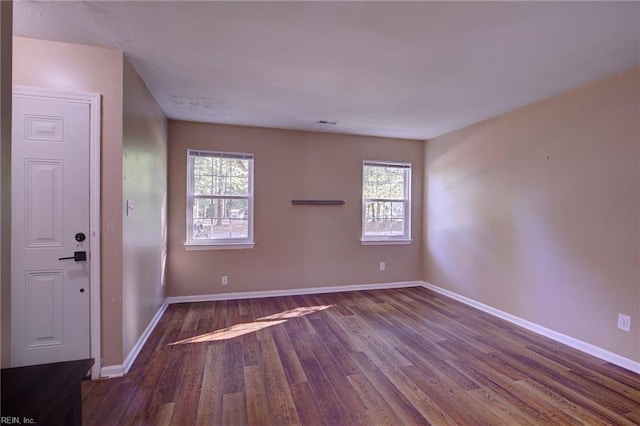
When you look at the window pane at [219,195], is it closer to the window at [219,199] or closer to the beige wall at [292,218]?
the window at [219,199]

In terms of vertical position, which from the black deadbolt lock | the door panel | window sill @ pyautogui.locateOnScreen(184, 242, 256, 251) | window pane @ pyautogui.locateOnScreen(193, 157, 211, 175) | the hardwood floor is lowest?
the hardwood floor

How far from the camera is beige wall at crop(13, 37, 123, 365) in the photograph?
216 cm

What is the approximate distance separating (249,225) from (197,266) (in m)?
0.88

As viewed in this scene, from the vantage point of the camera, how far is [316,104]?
3316mm

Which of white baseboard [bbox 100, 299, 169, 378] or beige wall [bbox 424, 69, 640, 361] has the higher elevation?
beige wall [bbox 424, 69, 640, 361]

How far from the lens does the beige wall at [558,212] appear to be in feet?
8.11

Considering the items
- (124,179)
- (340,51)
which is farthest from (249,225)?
(340,51)

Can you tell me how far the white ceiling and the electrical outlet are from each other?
201cm

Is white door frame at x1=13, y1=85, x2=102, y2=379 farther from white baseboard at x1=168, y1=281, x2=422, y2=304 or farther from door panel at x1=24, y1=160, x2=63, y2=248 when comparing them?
white baseboard at x1=168, y1=281, x2=422, y2=304

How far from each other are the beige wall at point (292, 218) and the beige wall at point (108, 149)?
1.75 meters

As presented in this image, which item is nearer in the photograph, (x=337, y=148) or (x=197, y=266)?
(x=197, y=266)

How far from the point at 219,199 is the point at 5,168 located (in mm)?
3073

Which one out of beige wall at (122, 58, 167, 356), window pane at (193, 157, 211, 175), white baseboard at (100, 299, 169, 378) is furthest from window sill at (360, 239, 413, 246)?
white baseboard at (100, 299, 169, 378)

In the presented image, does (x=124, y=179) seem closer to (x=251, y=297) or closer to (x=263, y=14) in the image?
(x=263, y=14)
